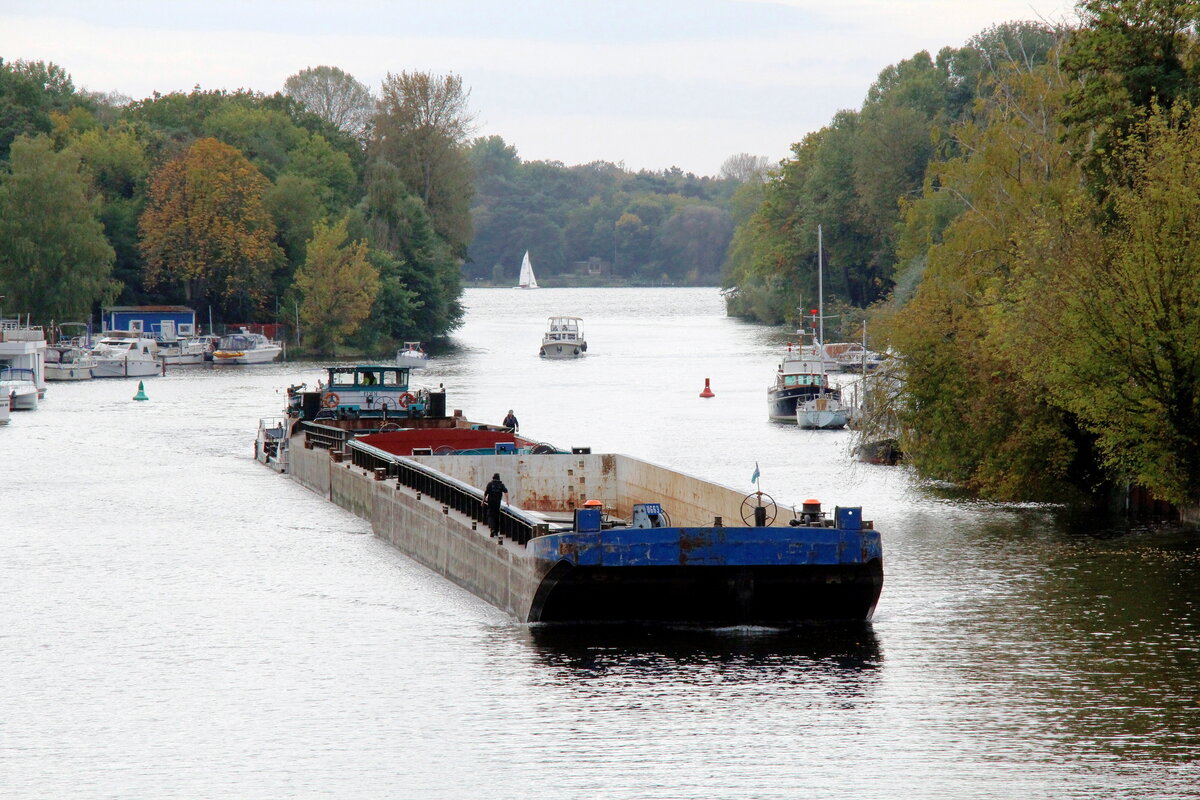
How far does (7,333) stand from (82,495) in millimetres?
42466

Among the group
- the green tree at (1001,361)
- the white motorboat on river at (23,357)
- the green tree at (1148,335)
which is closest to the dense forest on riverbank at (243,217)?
the white motorboat on river at (23,357)

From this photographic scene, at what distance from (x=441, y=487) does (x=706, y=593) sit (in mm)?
10387

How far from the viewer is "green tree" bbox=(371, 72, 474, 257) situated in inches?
5305

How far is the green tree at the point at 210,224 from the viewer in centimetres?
12394

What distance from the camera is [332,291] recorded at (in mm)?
122938

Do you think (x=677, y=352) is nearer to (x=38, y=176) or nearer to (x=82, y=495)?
(x=38, y=176)

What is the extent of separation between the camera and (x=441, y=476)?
115 feet

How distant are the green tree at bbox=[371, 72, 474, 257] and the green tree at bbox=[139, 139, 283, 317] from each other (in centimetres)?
1321

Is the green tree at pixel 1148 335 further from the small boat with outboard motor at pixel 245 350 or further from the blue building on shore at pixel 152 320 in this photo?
the blue building on shore at pixel 152 320

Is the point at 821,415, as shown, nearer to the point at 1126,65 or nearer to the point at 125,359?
the point at 1126,65

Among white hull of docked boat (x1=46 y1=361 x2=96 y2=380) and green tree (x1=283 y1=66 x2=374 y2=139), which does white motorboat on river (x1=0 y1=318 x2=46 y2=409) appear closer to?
white hull of docked boat (x1=46 y1=361 x2=96 y2=380)

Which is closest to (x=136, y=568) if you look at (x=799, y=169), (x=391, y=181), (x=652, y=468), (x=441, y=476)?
(x=441, y=476)

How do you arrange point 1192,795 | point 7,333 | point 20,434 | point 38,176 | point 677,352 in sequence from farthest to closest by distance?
point 677,352 < point 38,176 < point 7,333 < point 20,434 < point 1192,795

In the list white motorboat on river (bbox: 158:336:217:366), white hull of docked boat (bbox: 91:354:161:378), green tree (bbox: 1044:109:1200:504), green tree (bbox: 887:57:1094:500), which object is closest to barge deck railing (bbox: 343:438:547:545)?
green tree (bbox: 1044:109:1200:504)
